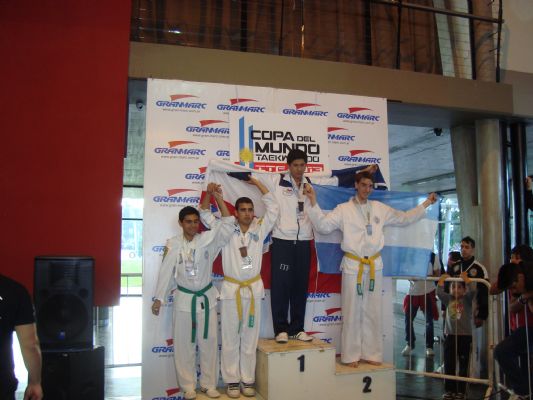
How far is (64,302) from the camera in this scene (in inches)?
132

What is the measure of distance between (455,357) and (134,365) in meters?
4.03

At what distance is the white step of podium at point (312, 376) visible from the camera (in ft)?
12.7

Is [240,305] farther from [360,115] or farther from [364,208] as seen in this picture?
[360,115]

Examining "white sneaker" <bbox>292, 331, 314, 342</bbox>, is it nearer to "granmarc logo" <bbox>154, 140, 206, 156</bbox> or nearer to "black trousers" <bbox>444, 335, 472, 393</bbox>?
"black trousers" <bbox>444, 335, 472, 393</bbox>

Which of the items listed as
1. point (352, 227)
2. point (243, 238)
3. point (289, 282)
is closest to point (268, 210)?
point (243, 238)

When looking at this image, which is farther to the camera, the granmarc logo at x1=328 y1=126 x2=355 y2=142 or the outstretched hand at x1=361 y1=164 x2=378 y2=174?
the granmarc logo at x1=328 y1=126 x2=355 y2=142

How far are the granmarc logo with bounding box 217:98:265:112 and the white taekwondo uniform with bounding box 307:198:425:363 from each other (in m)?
1.25

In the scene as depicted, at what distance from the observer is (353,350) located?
169 inches

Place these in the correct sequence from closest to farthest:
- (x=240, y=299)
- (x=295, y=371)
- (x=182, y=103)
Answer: (x=295, y=371) → (x=240, y=299) → (x=182, y=103)

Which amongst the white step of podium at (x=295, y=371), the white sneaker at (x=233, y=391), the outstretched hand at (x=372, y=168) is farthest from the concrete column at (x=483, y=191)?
the white sneaker at (x=233, y=391)

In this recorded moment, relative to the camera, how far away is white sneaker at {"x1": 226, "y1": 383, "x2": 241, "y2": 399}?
3893 mm

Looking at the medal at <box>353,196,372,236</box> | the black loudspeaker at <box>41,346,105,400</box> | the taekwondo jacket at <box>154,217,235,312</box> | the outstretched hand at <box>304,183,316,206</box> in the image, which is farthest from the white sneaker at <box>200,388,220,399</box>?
the medal at <box>353,196,372,236</box>

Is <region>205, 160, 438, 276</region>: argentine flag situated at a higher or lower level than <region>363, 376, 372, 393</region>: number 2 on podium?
higher

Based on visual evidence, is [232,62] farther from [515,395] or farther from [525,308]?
[515,395]
